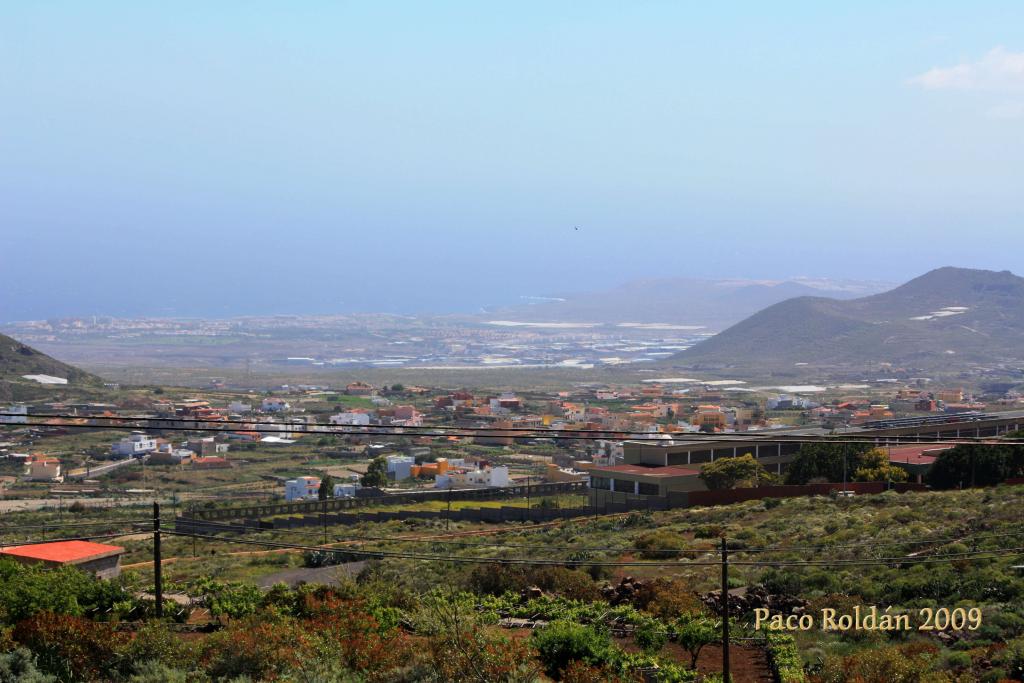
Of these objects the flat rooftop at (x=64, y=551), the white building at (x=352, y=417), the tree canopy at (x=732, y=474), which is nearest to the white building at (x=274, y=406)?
the white building at (x=352, y=417)

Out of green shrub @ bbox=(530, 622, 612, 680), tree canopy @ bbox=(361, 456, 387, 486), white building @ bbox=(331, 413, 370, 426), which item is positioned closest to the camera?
green shrub @ bbox=(530, 622, 612, 680)

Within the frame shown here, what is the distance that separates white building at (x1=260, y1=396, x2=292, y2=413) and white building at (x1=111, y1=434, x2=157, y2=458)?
634 inches

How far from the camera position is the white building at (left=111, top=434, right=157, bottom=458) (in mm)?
63125

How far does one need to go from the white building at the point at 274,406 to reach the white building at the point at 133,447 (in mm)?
16098

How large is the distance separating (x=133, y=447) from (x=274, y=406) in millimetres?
21735

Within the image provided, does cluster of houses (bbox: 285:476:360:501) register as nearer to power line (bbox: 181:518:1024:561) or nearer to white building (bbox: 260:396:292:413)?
power line (bbox: 181:518:1024:561)

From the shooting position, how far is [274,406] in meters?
85.6

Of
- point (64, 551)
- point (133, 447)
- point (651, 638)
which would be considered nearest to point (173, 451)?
point (133, 447)

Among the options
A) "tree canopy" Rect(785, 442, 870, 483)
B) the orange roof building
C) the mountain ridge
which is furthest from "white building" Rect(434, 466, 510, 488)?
the mountain ridge

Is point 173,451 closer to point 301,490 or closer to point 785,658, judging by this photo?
point 301,490

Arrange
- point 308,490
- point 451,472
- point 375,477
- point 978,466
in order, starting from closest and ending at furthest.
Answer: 1. point 978,466
2. point 308,490
3. point 375,477
4. point 451,472

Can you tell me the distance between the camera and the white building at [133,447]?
63.1 meters

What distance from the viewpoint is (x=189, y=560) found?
26.2 m

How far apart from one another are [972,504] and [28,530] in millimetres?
24234
